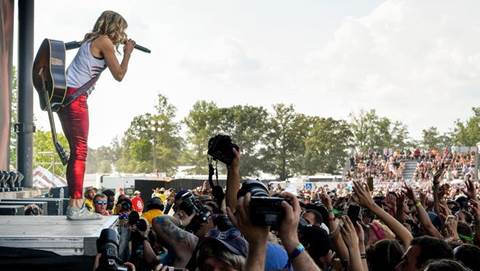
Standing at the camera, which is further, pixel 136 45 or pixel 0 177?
pixel 0 177

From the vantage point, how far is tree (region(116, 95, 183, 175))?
7369cm

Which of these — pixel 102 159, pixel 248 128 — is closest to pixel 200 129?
pixel 248 128

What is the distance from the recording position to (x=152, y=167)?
76312 millimetres

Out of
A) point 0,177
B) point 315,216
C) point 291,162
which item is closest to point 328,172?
point 291,162

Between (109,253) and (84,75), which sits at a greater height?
(84,75)

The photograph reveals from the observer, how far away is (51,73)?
5762mm

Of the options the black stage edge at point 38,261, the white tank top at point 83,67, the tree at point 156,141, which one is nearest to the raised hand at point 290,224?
the black stage edge at point 38,261

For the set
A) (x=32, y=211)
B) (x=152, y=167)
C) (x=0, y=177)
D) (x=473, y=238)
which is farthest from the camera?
(x=152, y=167)

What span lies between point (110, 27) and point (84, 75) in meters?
0.47

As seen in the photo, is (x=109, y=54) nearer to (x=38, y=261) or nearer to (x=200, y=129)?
(x=38, y=261)

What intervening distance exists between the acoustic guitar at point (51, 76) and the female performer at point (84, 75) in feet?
0.35

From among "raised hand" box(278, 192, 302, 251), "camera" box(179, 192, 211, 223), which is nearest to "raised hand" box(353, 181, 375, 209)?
"camera" box(179, 192, 211, 223)

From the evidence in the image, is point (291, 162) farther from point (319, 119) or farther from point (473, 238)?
point (473, 238)

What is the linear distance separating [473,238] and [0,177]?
35.1ft
